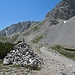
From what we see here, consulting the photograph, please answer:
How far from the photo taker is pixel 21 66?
94.2 feet

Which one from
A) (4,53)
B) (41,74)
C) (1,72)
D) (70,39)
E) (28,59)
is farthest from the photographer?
(70,39)

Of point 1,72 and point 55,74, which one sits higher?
point 1,72

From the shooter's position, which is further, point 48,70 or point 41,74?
point 48,70

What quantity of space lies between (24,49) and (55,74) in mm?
7213

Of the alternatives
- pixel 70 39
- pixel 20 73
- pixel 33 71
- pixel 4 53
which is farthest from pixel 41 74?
pixel 70 39

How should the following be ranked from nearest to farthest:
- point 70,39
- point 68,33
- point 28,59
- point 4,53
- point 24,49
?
point 28,59, point 24,49, point 4,53, point 70,39, point 68,33

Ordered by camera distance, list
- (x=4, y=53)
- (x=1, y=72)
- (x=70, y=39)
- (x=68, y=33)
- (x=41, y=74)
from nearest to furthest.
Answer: (x=1, y=72)
(x=41, y=74)
(x=4, y=53)
(x=70, y=39)
(x=68, y=33)

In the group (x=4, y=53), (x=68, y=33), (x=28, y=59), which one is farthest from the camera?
(x=68, y=33)

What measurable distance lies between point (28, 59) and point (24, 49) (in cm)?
367

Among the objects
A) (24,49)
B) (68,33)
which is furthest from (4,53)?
(68,33)

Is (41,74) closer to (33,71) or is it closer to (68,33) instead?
(33,71)

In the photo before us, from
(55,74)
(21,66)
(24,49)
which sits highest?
(24,49)

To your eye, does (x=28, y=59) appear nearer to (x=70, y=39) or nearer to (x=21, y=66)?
(x=21, y=66)

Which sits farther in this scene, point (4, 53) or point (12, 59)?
point (4, 53)
